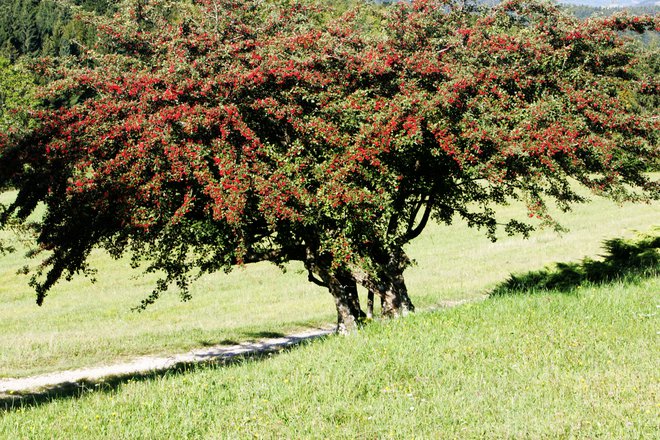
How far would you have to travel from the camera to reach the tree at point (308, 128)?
10133 millimetres


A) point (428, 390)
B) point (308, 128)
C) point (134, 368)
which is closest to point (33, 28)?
point (134, 368)

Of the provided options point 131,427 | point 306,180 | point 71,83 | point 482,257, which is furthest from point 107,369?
point 482,257

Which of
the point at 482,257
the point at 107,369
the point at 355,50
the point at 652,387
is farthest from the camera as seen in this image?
the point at 482,257

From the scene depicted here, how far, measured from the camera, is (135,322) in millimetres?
23031

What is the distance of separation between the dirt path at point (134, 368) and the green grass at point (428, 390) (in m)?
5.26

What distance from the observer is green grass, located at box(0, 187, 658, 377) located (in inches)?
714

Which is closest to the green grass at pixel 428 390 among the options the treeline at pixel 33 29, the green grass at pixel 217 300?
the green grass at pixel 217 300

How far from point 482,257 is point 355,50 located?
2048cm

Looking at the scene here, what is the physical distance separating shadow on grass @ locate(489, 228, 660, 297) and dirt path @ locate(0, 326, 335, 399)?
21.4ft

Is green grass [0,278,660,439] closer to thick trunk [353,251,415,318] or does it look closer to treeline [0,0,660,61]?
thick trunk [353,251,415,318]

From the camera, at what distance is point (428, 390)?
681 cm

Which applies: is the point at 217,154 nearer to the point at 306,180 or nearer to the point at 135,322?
the point at 306,180

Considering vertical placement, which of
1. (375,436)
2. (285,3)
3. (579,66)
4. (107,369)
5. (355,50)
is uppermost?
(285,3)

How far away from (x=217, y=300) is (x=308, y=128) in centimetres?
1740
